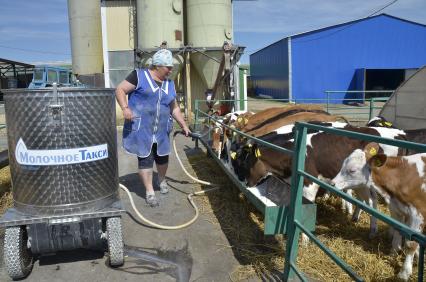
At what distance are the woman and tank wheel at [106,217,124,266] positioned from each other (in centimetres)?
159

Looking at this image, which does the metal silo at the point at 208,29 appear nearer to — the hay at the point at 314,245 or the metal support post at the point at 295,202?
the hay at the point at 314,245

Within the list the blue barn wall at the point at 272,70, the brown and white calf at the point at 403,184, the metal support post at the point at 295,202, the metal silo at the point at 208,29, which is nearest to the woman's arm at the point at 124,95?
the metal support post at the point at 295,202

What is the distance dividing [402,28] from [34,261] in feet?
97.7

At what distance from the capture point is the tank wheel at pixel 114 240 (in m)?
3.60

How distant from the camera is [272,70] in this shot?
32.9 metres

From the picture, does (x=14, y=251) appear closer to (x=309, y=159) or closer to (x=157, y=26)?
(x=309, y=159)

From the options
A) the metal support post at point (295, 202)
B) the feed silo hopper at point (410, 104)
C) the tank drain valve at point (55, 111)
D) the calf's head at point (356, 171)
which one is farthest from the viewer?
the feed silo hopper at point (410, 104)

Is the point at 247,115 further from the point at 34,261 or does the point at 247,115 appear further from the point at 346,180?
the point at 34,261

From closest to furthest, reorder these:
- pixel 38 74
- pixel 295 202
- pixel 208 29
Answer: pixel 295 202 < pixel 208 29 < pixel 38 74

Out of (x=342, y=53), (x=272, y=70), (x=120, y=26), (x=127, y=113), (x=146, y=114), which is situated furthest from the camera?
(x=272, y=70)

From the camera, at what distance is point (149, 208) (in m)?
5.42

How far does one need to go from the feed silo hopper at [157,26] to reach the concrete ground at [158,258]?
436 inches

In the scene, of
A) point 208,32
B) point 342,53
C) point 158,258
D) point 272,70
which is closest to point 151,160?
point 158,258

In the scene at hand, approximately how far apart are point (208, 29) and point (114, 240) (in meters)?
13.3
